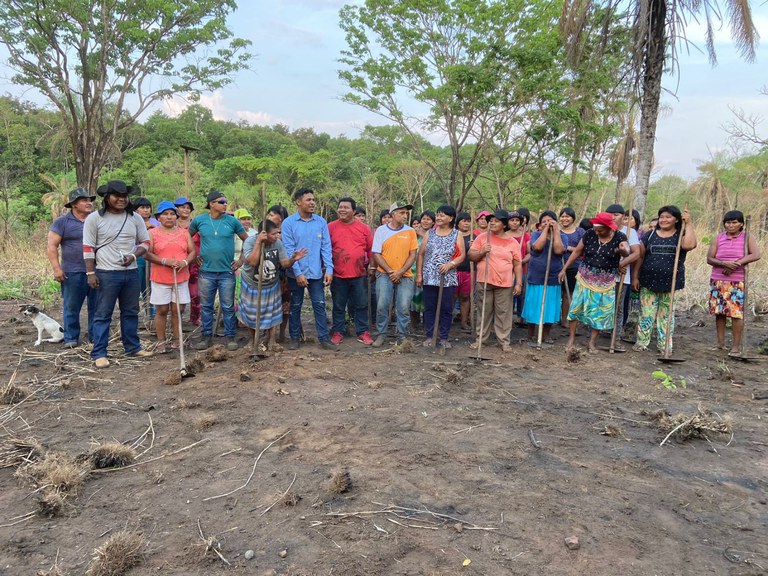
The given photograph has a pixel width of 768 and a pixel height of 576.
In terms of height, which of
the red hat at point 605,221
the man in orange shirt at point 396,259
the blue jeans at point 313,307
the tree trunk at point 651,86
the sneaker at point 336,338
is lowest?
the sneaker at point 336,338

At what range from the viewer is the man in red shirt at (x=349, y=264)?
6.09 m

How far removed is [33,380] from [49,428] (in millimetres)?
1306

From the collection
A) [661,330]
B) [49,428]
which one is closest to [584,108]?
[661,330]

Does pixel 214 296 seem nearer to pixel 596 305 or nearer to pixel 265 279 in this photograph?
pixel 265 279

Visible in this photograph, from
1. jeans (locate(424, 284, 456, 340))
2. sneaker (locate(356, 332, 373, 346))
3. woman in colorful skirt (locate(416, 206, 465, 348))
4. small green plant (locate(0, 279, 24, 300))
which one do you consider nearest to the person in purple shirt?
sneaker (locate(356, 332, 373, 346))

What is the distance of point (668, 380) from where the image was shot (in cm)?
482

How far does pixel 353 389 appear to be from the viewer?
4.57 meters

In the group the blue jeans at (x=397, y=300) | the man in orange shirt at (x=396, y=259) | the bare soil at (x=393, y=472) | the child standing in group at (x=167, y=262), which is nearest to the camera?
the bare soil at (x=393, y=472)

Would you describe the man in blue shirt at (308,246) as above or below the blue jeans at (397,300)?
above

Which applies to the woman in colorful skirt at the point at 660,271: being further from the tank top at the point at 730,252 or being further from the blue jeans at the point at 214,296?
the blue jeans at the point at 214,296

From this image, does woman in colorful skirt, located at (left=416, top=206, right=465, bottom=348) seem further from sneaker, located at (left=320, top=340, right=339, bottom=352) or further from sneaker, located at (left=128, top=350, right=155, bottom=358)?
sneaker, located at (left=128, top=350, right=155, bottom=358)

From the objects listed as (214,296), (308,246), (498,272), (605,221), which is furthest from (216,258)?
(605,221)

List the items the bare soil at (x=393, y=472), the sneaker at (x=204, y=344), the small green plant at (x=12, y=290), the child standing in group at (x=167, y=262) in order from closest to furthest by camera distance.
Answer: the bare soil at (x=393, y=472), the child standing in group at (x=167, y=262), the sneaker at (x=204, y=344), the small green plant at (x=12, y=290)

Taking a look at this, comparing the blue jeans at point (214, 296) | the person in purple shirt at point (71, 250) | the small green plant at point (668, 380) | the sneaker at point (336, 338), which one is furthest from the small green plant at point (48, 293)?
the small green plant at point (668, 380)
